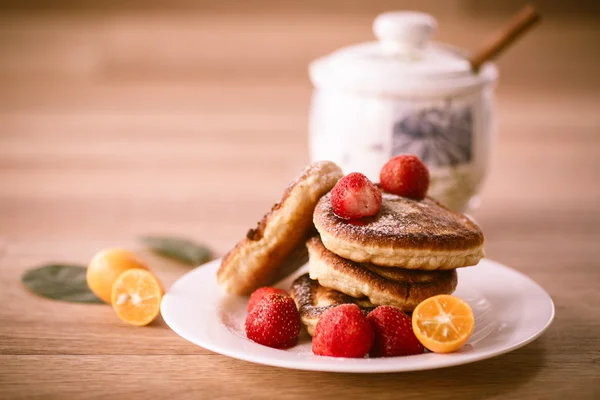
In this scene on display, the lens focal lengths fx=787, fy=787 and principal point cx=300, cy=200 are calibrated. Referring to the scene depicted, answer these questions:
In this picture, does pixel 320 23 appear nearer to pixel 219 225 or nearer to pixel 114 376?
pixel 219 225

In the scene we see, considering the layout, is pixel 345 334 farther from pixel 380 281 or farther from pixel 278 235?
pixel 278 235

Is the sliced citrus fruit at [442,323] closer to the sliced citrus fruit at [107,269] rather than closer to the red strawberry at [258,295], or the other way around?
the red strawberry at [258,295]

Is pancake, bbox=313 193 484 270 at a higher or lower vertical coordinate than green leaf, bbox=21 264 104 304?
higher

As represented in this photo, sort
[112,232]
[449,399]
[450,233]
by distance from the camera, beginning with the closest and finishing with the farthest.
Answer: [449,399]
[450,233]
[112,232]

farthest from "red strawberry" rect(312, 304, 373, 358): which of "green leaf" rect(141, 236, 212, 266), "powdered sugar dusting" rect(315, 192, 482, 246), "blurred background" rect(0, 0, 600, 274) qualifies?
"blurred background" rect(0, 0, 600, 274)

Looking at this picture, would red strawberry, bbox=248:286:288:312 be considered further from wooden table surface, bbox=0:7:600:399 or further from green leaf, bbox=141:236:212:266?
green leaf, bbox=141:236:212:266

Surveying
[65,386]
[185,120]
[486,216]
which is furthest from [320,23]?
[65,386]
